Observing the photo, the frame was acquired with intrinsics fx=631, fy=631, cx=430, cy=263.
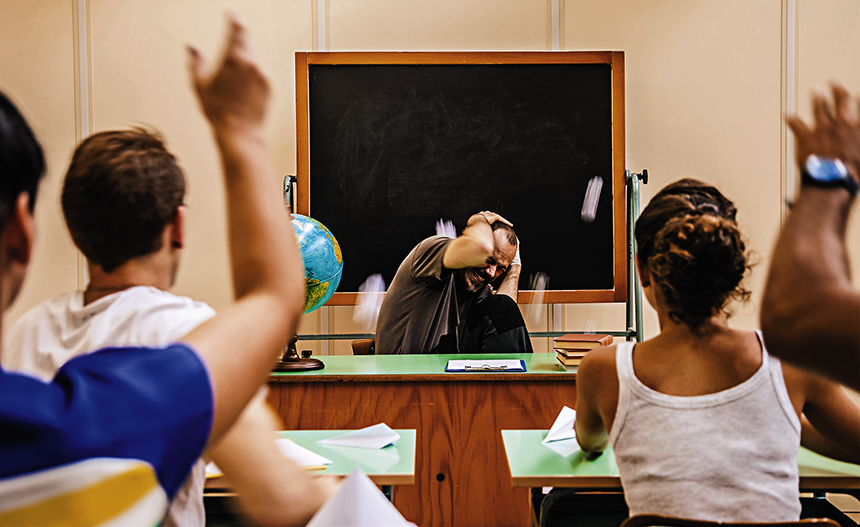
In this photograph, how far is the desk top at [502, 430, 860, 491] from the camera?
4.79 ft

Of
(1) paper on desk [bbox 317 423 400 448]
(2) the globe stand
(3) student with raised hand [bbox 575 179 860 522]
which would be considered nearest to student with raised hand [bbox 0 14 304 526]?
(3) student with raised hand [bbox 575 179 860 522]

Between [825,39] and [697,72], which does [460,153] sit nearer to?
[697,72]

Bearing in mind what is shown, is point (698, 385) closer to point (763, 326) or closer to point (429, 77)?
point (763, 326)

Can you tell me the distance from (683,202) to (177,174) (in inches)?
39.8

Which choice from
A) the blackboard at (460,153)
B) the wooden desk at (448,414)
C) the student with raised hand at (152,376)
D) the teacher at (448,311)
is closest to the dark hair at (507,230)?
the teacher at (448,311)

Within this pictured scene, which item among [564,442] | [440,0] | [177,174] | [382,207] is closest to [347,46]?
[440,0]

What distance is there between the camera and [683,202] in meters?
1.36

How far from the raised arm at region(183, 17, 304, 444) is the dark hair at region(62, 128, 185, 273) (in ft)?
1.68

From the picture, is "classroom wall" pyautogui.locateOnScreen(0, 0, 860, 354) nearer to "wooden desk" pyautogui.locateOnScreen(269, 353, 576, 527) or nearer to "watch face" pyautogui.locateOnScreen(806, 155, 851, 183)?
"wooden desk" pyautogui.locateOnScreen(269, 353, 576, 527)

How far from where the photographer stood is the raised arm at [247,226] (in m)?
0.42

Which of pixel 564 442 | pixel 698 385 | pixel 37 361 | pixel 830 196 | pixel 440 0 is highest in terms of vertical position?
pixel 440 0

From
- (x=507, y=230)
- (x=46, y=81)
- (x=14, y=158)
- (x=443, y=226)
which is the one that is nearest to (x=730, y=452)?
(x=14, y=158)

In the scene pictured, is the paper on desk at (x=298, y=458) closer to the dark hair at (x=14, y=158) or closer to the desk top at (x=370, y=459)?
the desk top at (x=370, y=459)

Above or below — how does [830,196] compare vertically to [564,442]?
above
